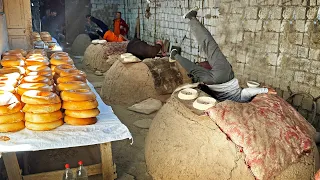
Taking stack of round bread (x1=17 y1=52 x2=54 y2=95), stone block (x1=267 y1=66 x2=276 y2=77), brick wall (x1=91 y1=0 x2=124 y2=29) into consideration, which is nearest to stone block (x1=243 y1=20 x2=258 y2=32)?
stone block (x1=267 y1=66 x2=276 y2=77)

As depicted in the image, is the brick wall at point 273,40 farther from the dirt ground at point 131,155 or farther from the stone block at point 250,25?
the dirt ground at point 131,155

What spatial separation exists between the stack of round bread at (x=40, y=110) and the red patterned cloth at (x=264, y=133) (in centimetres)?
163

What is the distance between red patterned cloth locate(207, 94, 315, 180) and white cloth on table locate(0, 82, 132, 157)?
3.62 ft

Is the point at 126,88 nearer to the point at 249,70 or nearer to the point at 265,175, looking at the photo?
the point at 249,70

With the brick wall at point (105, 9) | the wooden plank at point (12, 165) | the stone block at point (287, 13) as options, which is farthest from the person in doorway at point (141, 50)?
the brick wall at point (105, 9)

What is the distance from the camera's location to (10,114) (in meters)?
2.81

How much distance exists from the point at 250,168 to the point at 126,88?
416cm

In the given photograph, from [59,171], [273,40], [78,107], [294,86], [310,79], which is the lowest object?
[59,171]

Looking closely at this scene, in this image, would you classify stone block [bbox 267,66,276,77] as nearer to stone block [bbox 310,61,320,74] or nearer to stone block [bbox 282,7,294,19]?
stone block [bbox 310,61,320,74]

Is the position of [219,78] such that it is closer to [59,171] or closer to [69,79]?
[69,79]

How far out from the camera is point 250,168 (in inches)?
118

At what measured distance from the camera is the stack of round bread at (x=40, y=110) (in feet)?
9.26

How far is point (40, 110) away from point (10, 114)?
0.28 metres

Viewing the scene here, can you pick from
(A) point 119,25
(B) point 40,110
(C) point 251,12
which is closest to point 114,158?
(B) point 40,110
